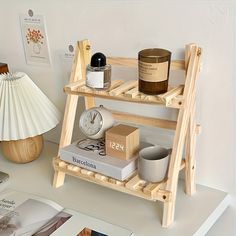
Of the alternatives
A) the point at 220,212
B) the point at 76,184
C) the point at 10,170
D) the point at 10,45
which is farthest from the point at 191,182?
the point at 10,45

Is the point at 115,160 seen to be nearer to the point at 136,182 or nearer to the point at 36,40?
the point at 136,182

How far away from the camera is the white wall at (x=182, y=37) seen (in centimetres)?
93

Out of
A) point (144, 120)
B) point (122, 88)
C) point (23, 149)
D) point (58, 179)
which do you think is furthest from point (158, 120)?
point (23, 149)

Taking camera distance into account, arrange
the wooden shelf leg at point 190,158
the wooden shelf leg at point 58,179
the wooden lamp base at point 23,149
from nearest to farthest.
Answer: the wooden shelf leg at point 190,158 < the wooden shelf leg at point 58,179 < the wooden lamp base at point 23,149

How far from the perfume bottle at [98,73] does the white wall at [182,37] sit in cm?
15

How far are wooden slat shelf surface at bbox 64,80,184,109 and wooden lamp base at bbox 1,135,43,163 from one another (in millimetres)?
287

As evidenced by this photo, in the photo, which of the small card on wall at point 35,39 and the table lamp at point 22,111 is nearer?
the table lamp at point 22,111

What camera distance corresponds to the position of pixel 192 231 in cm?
90

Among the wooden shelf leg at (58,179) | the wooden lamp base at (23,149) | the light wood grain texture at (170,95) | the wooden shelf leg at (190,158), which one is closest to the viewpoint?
the light wood grain texture at (170,95)

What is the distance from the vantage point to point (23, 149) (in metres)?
1.21

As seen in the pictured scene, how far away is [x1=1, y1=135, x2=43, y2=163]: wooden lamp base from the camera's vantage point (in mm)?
1205

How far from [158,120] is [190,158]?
0.12 metres

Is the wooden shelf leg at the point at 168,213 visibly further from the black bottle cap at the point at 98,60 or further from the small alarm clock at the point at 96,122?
the black bottle cap at the point at 98,60

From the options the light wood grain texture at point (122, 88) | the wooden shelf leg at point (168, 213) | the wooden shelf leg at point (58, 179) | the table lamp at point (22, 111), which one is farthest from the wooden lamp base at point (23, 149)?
the wooden shelf leg at point (168, 213)
